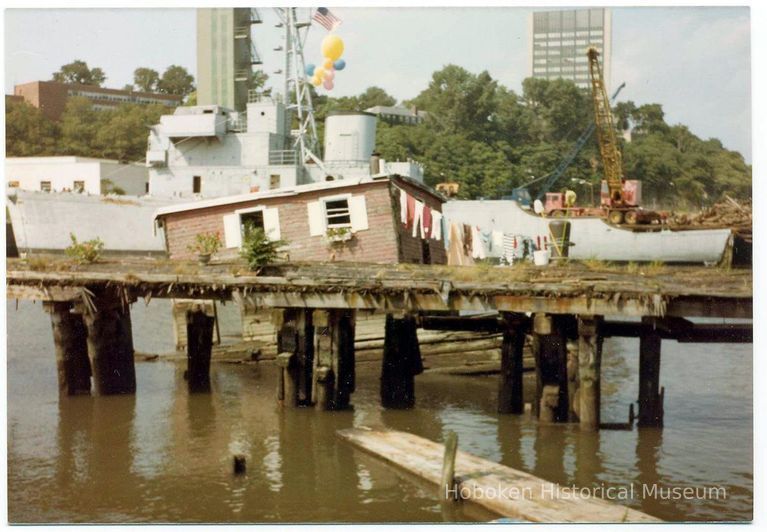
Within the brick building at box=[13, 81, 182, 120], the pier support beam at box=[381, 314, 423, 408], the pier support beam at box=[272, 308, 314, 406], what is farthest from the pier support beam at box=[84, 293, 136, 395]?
the brick building at box=[13, 81, 182, 120]

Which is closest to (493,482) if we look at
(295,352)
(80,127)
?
(295,352)

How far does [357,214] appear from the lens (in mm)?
24891

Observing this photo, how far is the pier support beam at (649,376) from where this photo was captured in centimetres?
1872

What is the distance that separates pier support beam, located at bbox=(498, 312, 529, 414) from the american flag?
48.1ft

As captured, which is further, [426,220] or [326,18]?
[326,18]

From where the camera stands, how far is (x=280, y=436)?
18781 millimetres

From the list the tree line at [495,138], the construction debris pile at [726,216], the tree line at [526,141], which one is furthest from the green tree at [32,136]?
the construction debris pile at [726,216]

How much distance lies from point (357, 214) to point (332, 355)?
260 inches

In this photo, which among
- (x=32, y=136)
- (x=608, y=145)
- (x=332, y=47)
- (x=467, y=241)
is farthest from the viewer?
(x=608, y=145)

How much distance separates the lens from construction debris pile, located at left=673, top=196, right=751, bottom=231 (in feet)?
180

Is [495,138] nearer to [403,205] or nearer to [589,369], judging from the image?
[403,205]

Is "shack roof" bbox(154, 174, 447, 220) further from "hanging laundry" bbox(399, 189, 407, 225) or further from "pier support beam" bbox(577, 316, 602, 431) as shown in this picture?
"pier support beam" bbox(577, 316, 602, 431)

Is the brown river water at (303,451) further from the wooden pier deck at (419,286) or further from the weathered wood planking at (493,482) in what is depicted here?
the wooden pier deck at (419,286)

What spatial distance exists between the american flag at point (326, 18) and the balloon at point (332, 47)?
399 millimetres
